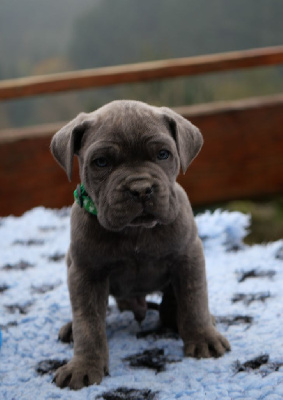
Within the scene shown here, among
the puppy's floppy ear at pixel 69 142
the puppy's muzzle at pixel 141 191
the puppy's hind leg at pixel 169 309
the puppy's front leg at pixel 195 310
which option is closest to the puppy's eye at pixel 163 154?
the puppy's muzzle at pixel 141 191

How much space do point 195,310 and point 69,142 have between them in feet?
2.37

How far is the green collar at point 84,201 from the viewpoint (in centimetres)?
190

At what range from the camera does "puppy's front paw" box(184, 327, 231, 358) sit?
1.98 metres

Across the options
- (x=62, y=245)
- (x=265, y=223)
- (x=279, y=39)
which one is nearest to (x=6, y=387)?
(x=62, y=245)

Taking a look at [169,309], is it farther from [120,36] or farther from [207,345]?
[120,36]

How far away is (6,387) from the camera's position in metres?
1.86

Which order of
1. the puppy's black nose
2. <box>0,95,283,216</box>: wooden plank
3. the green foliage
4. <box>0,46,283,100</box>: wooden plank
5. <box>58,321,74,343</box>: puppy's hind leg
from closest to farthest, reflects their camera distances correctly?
the puppy's black nose
<box>58,321,74,343</box>: puppy's hind leg
<box>0,95,283,216</box>: wooden plank
<box>0,46,283,100</box>: wooden plank
the green foliage

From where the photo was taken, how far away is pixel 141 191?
5.46 feet

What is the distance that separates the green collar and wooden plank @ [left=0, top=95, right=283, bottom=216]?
6.31 ft

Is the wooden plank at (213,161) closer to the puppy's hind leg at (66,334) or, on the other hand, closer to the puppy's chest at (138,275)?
the puppy's hind leg at (66,334)

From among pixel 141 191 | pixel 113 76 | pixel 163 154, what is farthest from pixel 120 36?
pixel 141 191

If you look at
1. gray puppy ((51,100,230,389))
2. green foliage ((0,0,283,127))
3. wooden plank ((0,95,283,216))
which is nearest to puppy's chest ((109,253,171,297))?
gray puppy ((51,100,230,389))

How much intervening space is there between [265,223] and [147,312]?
3.39 m

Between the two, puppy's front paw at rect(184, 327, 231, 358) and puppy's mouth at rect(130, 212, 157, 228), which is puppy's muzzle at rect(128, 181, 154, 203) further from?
puppy's front paw at rect(184, 327, 231, 358)
